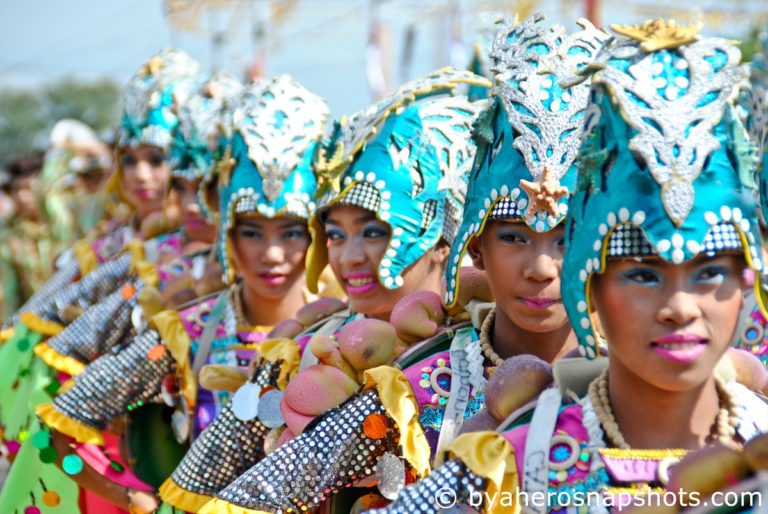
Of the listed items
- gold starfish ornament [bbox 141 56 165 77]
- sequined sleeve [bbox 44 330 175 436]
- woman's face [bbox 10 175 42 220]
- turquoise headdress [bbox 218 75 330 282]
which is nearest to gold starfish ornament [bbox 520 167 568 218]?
turquoise headdress [bbox 218 75 330 282]

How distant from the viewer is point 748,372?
292 centimetres

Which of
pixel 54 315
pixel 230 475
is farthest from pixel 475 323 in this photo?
pixel 54 315

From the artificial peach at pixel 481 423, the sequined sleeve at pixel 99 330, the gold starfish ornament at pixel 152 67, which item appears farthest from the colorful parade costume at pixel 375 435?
the gold starfish ornament at pixel 152 67

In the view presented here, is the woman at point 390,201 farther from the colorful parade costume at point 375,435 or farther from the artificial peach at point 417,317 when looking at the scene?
the colorful parade costume at point 375,435

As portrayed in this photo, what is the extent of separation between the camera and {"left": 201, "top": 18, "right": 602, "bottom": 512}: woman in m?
3.25

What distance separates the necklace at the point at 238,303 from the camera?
5188 millimetres

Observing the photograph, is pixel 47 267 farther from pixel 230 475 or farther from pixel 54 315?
pixel 230 475

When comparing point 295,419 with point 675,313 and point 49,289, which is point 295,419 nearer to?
point 675,313

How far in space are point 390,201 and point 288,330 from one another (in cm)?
62

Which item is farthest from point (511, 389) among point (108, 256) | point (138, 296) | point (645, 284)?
point (108, 256)

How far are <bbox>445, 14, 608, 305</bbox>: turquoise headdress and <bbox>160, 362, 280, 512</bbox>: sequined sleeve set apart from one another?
843mm

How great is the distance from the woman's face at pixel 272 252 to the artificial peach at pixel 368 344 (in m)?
1.45

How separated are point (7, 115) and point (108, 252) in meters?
42.8

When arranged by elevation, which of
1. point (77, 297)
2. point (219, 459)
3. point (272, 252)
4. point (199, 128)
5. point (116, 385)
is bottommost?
point (77, 297)
